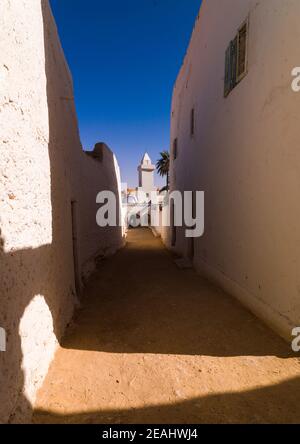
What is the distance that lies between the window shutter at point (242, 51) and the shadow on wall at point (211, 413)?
17.9ft

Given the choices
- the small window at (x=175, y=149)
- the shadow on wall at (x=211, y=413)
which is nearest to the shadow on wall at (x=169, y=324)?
the shadow on wall at (x=211, y=413)

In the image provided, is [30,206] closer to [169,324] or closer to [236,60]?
[169,324]

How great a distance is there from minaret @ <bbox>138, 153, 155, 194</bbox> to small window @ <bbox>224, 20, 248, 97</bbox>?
3366 cm

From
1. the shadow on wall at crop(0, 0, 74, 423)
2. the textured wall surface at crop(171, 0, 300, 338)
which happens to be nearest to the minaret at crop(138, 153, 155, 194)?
the textured wall surface at crop(171, 0, 300, 338)

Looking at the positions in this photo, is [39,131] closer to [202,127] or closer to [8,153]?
[8,153]

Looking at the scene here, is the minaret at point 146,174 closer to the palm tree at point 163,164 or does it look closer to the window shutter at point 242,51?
the palm tree at point 163,164

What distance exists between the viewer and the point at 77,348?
3.38m

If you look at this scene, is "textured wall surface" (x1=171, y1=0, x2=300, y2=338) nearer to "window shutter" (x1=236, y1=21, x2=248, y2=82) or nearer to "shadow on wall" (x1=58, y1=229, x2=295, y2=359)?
"window shutter" (x1=236, y1=21, x2=248, y2=82)

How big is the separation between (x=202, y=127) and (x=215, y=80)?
151 centimetres

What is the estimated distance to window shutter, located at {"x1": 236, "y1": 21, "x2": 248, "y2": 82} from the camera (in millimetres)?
4569

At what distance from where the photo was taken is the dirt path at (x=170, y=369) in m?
2.32

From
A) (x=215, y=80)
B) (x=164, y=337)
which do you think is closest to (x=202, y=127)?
(x=215, y=80)

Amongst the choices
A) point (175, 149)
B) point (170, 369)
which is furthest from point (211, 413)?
point (175, 149)

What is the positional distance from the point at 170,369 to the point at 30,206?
9.10 ft
